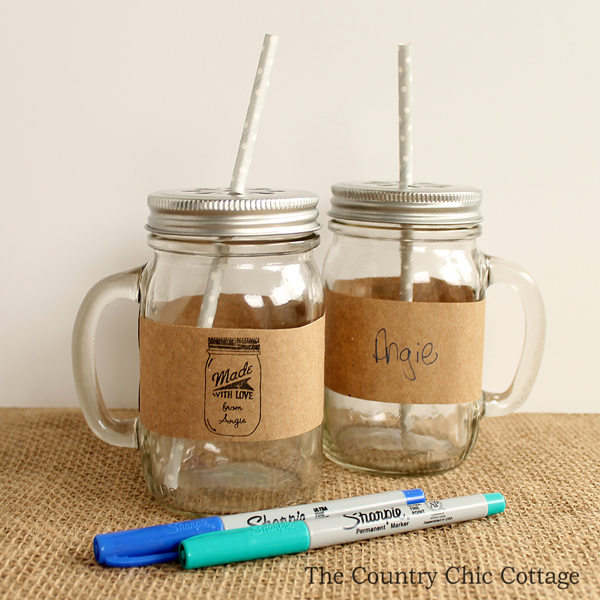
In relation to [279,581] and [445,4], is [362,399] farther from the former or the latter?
[445,4]

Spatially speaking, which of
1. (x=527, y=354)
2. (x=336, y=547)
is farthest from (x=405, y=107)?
(x=336, y=547)

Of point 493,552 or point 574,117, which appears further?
point 574,117

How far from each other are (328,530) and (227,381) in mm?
134

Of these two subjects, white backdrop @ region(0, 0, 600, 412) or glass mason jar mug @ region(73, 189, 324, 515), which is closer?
glass mason jar mug @ region(73, 189, 324, 515)

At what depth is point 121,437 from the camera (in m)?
0.59

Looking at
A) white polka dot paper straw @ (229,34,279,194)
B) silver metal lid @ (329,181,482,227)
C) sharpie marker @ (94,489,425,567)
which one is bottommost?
sharpie marker @ (94,489,425,567)

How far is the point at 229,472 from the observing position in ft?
1.86

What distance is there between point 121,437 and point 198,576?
171mm

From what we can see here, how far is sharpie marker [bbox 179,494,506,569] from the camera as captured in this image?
470mm

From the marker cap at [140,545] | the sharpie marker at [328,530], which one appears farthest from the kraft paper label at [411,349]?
the marker cap at [140,545]

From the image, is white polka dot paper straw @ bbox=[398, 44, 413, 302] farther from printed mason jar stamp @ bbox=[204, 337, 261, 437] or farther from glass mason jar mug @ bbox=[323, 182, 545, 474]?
printed mason jar stamp @ bbox=[204, 337, 261, 437]

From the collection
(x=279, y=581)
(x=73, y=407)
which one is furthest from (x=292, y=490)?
(x=73, y=407)

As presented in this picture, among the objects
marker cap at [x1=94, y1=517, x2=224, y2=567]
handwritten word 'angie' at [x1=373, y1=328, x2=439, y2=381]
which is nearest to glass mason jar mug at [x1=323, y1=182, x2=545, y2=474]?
handwritten word 'angie' at [x1=373, y1=328, x2=439, y2=381]

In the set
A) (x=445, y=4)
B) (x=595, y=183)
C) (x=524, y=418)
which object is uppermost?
(x=445, y=4)
